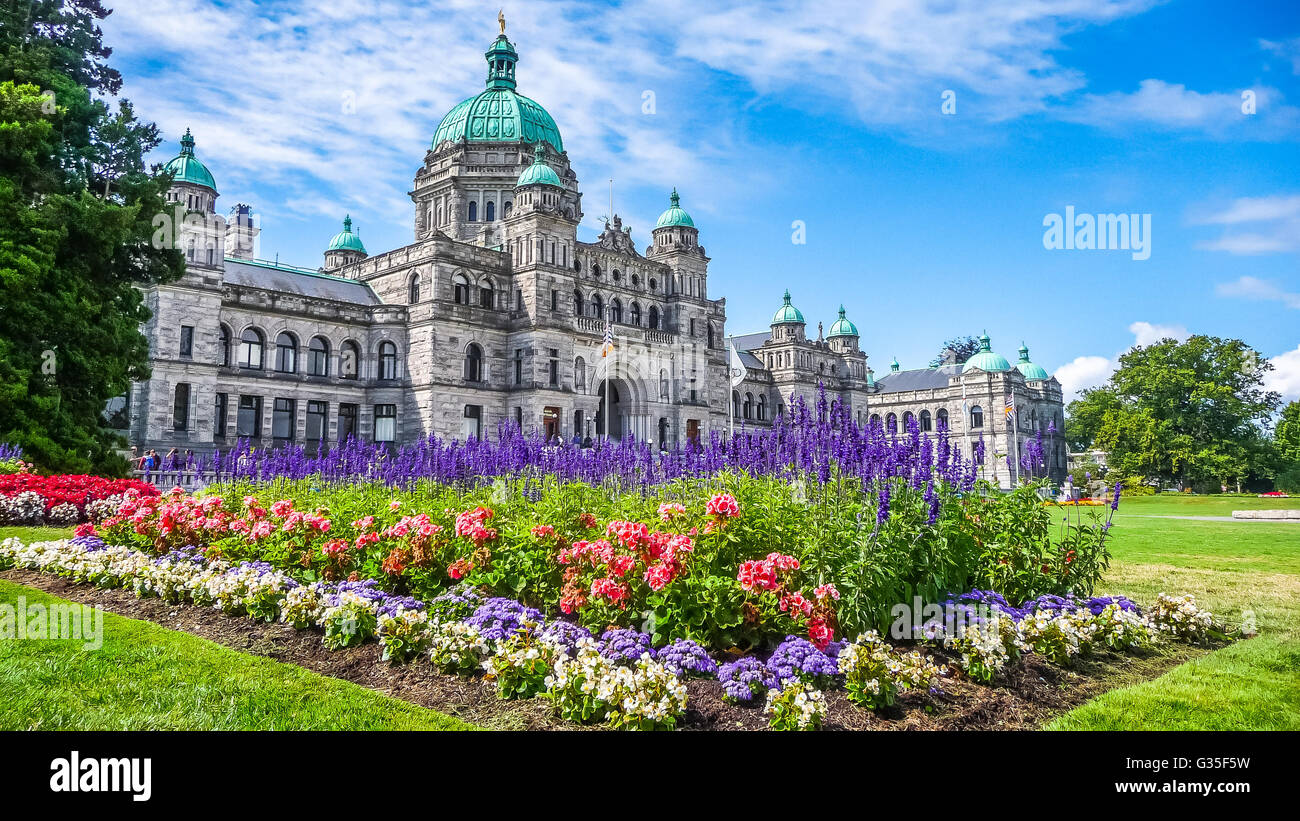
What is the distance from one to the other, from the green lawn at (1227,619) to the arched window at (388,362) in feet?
100

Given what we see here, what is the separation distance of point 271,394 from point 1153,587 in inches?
1327

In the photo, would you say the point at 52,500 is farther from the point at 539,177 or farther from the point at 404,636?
the point at 539,177

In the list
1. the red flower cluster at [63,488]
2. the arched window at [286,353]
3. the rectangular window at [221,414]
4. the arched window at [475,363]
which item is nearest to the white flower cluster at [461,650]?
the red flower cluster at [63,488]

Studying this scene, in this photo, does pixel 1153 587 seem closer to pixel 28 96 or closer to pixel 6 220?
pixel 6 220

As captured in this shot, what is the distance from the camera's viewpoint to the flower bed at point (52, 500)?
14.0 meters

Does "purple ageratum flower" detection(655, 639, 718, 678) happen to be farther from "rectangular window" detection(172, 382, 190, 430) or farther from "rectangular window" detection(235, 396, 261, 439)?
"rectangular window" detection(235, 396, 261, 439)

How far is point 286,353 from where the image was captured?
1428 inches

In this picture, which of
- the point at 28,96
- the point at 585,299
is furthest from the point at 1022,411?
the point at 28,96

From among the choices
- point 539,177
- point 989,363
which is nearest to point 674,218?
point 539,177

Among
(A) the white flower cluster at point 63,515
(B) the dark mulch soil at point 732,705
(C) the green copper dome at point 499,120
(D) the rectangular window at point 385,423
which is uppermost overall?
(C) the green copper dome at point 499,120

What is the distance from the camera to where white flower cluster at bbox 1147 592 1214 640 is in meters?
8.13
